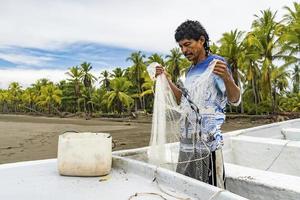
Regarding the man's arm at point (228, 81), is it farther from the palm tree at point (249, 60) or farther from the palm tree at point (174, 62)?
the palm tree at point (174, 62)

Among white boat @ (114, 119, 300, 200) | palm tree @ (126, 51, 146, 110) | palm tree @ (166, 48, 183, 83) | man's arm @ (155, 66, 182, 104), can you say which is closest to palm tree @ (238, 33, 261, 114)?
palm tree @ (166, 48, 183, 83)

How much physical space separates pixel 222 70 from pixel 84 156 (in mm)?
1248

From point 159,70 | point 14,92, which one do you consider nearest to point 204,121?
point 159,70

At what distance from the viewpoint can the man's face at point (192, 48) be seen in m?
2.36

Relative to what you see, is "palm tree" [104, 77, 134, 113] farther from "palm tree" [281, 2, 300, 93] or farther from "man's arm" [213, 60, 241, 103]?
"man's arm" [213, 60, 241, 103]

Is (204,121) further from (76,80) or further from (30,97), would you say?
(30,97)

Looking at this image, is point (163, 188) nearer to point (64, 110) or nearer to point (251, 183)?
point (251, 183)

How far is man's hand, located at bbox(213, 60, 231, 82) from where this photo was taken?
7.03 feet

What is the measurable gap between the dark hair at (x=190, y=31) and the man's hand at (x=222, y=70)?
312 millimetres

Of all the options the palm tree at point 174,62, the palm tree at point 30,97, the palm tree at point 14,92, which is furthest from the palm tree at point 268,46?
the palm tree at point 14,92

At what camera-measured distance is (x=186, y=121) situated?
2.46 metres

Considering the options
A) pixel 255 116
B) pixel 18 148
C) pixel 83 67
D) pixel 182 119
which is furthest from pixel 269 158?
pixel 83 67

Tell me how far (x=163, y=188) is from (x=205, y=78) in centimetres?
83

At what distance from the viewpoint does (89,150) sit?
8.18ft
